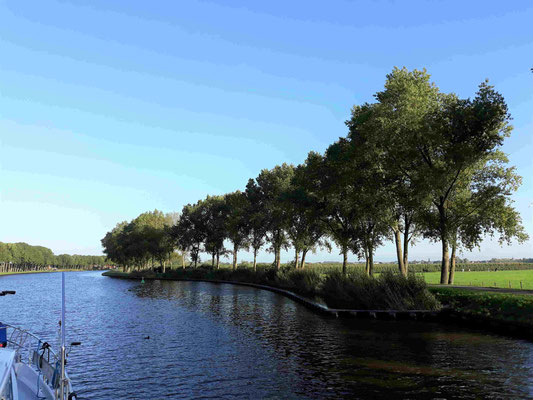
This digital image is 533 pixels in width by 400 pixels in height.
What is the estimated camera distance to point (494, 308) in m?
29.4

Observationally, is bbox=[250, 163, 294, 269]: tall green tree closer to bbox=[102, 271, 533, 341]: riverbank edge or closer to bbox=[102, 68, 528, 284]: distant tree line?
bbox=[102, 68, 528, 284]: distant tree line

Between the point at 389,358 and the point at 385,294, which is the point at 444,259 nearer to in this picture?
the point at 385,294

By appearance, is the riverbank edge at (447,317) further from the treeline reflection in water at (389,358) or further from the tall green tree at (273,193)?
the tall green tree at (273,193)

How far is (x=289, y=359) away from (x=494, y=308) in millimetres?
17761

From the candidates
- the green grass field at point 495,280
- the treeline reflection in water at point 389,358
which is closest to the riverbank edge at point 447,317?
the treeline reflection in water at point 389,358

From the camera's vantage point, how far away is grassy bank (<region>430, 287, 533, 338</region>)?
26.5m

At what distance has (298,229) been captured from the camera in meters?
71.3

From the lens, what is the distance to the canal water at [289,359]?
16156mm

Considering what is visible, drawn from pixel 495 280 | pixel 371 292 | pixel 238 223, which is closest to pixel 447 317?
pixel 371 292

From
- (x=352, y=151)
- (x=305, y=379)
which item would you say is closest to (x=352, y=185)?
(x=352, y=151)

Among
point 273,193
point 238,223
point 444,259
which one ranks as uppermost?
point 273,193

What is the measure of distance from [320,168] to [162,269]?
309 ft

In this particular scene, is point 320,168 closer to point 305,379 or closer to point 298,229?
point 298,229

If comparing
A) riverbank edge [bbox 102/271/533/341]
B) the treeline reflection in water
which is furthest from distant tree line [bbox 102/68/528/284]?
the treeline reflection in water
